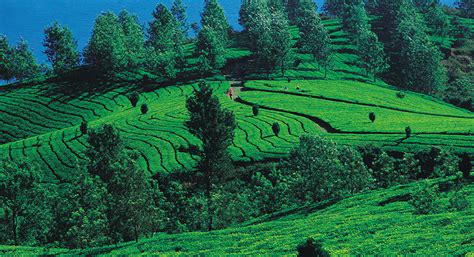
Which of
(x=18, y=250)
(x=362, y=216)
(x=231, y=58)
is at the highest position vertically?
(x=231, y=58)

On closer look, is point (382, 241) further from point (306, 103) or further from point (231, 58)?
point (231, 58)

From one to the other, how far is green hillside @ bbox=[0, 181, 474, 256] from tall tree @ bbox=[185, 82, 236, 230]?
23.3 m

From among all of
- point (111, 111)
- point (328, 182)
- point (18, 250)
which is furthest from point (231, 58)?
point (18, 250)

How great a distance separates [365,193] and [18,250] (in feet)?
106

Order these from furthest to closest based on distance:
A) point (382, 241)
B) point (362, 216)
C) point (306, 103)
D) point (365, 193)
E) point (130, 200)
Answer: point (306, 103) → point (365, 193) → point (130, 200) → point (362, 216) → point (382, 241)

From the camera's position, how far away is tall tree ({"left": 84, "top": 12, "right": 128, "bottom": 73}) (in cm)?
16412

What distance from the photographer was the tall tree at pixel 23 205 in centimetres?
6400

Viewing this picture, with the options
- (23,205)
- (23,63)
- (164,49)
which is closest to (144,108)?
(23,205)

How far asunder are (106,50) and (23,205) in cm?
10342

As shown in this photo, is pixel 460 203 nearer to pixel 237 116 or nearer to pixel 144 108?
pixel 237 116

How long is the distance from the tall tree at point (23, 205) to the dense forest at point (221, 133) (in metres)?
0.24

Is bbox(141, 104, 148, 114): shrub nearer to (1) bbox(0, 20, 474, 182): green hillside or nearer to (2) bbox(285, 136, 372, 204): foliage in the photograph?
(1) bbox(0, 20, 474, 182): green hillside

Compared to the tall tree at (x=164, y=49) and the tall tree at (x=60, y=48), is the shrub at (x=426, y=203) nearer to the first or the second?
→ the tall tree at (x=164, y=49)

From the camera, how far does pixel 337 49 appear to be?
193 metres
